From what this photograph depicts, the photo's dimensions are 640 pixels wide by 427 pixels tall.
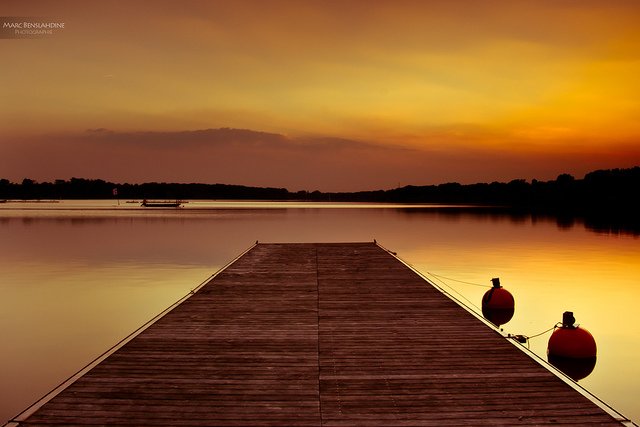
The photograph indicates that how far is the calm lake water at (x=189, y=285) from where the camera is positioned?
1155cm

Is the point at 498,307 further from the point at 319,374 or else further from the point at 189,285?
the point at 189,285

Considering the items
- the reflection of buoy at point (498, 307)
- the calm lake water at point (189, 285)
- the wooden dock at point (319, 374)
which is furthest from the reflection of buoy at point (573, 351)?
the reflection of buoy at point (498, 307)

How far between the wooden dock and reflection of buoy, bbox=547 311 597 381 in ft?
6.01

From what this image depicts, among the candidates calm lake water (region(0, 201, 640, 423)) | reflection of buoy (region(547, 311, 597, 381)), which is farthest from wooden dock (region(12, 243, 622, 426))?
calm lake water (region(0, 201, 640, 423))

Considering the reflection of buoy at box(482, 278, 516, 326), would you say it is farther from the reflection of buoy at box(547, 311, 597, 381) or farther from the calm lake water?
the reflection of buoy at box(547, 311, 597, 381)

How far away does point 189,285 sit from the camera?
69.9 feet

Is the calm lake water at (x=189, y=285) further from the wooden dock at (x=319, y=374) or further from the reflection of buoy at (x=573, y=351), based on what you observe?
the wooden dock at (x=319, y=374)

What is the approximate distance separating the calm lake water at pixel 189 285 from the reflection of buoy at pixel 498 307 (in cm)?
32

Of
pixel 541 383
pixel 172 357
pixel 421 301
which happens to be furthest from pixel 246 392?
pixel 421 301

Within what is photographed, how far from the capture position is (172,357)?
7.96m

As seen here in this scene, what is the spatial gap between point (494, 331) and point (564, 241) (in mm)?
33592

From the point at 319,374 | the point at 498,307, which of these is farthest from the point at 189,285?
the point at 319,374

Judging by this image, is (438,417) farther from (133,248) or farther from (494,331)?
(133,248)

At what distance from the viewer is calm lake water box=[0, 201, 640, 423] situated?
11.6 metres
